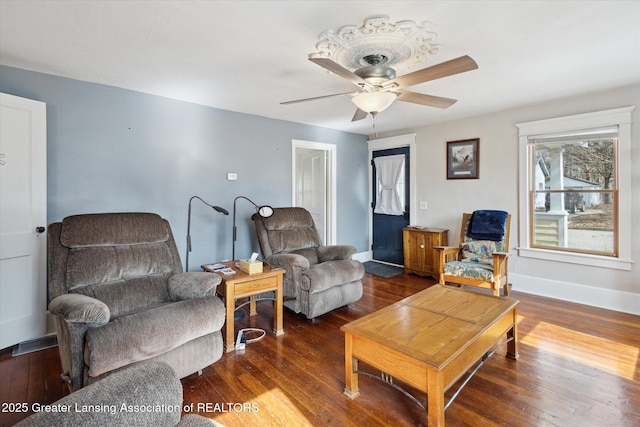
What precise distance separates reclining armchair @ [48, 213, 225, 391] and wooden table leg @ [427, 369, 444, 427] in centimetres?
136

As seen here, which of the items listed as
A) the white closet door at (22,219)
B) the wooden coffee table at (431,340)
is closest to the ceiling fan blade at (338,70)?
the wooden coffee table at (431,340)

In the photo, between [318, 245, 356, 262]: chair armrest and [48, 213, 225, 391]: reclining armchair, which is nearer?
[48, 213, 225, 391]: reclining armchair

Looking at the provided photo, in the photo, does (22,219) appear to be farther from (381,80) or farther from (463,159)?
(463,159)

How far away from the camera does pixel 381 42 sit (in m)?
Result: 2.06

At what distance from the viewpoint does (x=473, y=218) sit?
3.92m

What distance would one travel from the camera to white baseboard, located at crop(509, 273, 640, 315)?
10.6 feet

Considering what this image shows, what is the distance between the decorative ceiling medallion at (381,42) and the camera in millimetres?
1931

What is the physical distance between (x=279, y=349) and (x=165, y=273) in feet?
3.57

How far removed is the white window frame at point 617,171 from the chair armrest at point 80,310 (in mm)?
4341

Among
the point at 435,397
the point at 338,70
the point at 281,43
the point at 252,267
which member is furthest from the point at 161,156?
the point at 435,397

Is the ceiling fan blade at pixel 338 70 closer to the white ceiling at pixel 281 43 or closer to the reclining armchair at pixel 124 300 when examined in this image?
the white ceiling at pixel 281 43

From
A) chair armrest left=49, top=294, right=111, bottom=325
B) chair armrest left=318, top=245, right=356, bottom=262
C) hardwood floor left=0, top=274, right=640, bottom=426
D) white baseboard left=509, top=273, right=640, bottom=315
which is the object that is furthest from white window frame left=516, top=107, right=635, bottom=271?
chair armrest left=49, top=294, right=111, bottom=325

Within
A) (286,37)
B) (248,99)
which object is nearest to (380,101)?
(286,37)

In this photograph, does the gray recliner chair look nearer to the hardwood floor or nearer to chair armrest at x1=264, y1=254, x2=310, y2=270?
chair armrest at x1=264, y1=254, x2=310, y2=270
